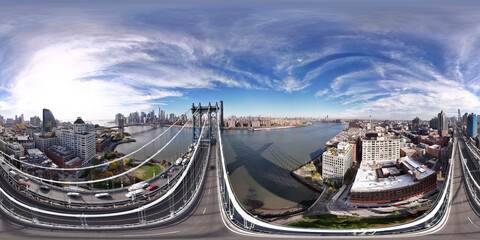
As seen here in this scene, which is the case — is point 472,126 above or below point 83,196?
above

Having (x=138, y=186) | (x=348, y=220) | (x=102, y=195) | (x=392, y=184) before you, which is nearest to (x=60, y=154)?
(x=102, y=195)

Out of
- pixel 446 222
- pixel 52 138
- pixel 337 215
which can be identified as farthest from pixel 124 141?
pixel 446 222

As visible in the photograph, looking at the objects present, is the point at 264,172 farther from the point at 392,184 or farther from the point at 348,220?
the point at 392,184

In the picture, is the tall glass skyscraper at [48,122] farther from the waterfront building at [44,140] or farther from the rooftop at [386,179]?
the rooftop at [386,179]

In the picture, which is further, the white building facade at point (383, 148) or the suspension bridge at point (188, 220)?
the white building facade at point (383, 148)

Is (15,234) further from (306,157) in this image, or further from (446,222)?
(306,157)

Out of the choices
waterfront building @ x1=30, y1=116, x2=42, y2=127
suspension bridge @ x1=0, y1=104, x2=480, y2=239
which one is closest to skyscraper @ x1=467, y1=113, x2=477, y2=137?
suspension bridge @ x1=0, y1=104, x2=480, y2=239

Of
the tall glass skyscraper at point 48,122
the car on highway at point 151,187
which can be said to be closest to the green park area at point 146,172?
the car on highway at point 151,187
